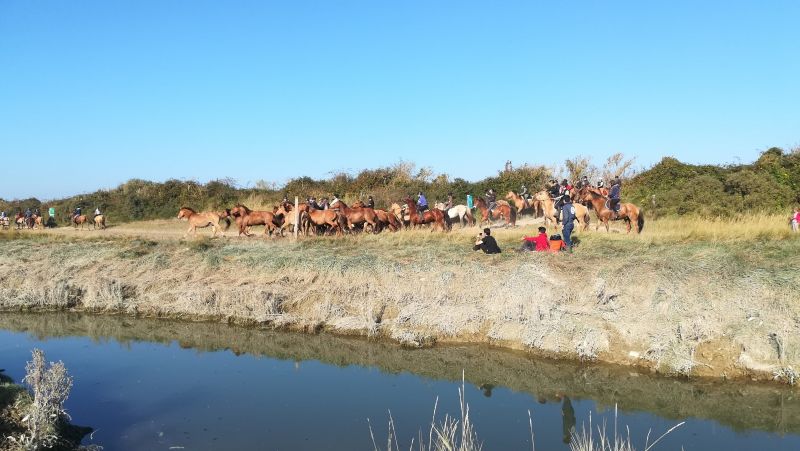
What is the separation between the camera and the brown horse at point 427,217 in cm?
2328

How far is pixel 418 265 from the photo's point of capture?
14742 millimetres

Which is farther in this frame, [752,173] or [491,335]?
[752,173]

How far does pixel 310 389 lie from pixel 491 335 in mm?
4036

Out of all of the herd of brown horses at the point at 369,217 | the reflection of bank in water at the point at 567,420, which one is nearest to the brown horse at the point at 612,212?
the herd of brown horses at the point at 369,217

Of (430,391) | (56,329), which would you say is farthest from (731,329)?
(56,329)

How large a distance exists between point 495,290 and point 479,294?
0.40 metres

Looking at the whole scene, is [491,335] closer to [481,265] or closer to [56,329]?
[481,265]

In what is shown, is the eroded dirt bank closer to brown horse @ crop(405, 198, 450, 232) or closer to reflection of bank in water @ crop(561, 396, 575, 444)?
reflection of bank in water @ crop(561, 396, 575, 444)

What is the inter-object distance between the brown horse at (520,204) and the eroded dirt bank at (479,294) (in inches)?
381

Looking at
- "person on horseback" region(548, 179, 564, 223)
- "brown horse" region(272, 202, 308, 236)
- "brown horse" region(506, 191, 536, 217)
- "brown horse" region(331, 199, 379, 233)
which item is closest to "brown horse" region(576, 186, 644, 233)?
"person on horseback" region(548, 179, 564, 223)

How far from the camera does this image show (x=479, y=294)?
12992mm

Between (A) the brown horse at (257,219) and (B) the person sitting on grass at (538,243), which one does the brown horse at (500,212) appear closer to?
(A) the brown horse at (257,219)

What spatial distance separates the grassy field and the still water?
586 mm

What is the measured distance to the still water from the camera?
26.5ft
